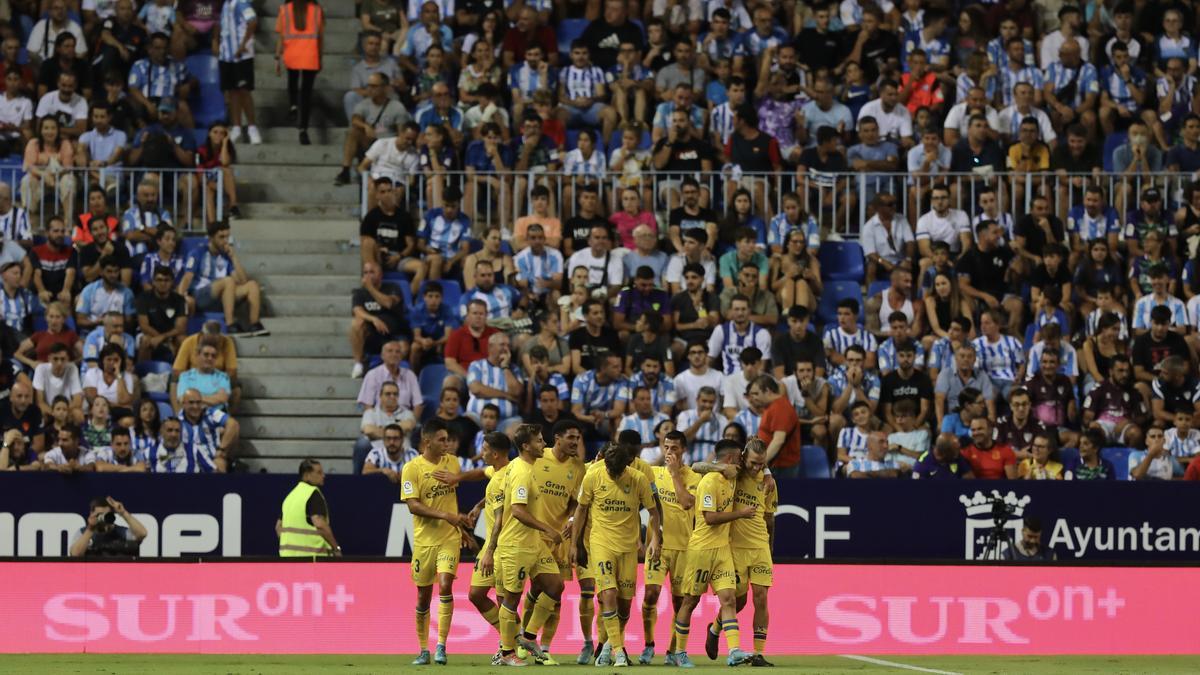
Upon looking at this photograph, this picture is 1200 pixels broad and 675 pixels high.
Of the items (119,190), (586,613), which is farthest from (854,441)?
(119,190)

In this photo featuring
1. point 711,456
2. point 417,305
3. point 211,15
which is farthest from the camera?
point 211,15

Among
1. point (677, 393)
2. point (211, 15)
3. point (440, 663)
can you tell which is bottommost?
point (440, 663)

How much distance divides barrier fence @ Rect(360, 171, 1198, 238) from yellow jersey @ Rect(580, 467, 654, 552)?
851cm

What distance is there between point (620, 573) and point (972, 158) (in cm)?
1072

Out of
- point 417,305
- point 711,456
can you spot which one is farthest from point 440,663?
point 417,305

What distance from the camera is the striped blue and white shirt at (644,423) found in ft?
75.0

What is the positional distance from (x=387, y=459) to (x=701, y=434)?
347 cm

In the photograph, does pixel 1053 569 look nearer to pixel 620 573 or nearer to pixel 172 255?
pixel 620 573

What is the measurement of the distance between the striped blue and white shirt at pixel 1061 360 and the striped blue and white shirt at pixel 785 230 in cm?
300

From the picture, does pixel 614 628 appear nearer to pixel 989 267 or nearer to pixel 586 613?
pixel 586 613

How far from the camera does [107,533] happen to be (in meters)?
21.6

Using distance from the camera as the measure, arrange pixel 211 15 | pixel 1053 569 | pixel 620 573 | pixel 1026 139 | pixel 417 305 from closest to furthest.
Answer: pixel 620 573 < pixel 1053 569 < pixel 417 305 < pixel 1026 139 < pixel 211 15

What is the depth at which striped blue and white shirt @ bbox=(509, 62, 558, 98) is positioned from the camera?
1073 inches

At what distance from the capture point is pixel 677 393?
76.5ft
